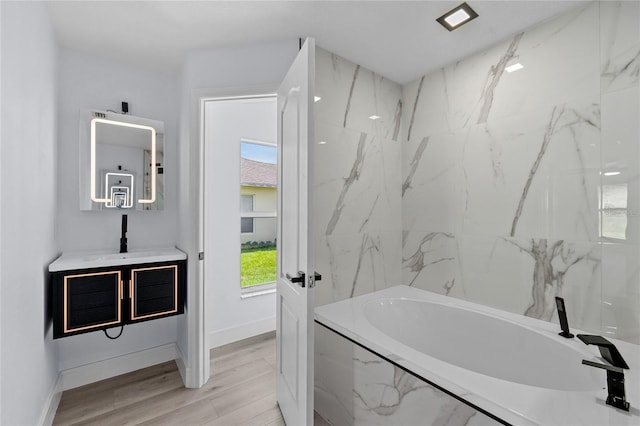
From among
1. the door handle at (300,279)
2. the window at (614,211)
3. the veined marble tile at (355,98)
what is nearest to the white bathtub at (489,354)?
the door handle at (300,279)

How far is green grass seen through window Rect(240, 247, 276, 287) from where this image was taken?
318 cm

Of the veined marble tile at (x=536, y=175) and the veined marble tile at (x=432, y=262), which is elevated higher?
the veined marble tile at (x=536, y=175)

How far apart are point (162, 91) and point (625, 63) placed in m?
3.12

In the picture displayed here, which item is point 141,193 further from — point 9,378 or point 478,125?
point 478,125

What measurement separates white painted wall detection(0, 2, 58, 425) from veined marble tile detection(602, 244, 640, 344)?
2698mm

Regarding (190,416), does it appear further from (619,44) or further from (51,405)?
(619,44)

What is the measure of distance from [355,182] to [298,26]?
1114 millimetres

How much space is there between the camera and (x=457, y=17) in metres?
1.67

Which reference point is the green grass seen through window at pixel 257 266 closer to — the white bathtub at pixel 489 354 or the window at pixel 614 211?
the white bathtub at pixel 489 354

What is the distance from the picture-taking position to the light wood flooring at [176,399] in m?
1.78

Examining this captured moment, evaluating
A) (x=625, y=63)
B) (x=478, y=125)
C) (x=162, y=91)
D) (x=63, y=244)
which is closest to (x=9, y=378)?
(x=63, y=244)

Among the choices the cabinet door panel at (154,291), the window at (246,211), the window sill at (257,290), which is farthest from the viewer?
the window at (246,211)

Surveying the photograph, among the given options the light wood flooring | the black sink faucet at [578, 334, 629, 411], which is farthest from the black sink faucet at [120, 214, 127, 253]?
the black sink faucet at [578, 334, 629, 411]

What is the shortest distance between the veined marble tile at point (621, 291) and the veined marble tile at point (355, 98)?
1.61m
